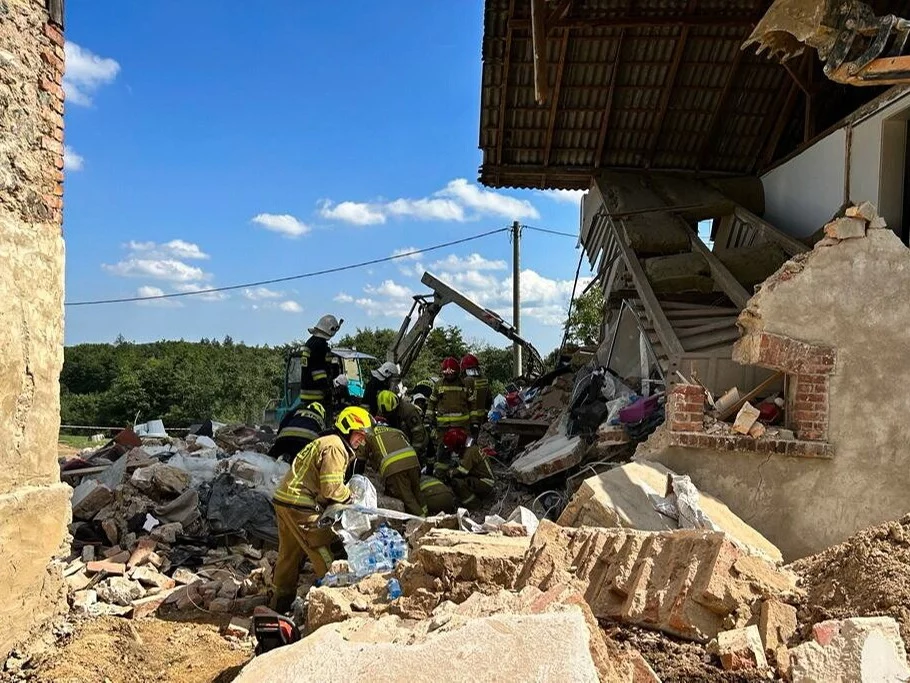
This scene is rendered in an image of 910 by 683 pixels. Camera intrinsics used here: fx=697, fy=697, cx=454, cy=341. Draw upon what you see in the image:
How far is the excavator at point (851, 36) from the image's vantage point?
5309 millimetres

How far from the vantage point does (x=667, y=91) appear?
11.2 metres

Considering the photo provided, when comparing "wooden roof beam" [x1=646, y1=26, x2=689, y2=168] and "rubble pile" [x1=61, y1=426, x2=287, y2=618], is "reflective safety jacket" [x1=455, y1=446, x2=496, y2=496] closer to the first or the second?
"rubble pile" [x1=61, y1=426, x2=287, y2=618]

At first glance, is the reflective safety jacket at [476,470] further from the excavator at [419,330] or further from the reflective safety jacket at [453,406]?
the excavator at [419,330]

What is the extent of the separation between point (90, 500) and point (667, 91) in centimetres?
1005

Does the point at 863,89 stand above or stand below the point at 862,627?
above

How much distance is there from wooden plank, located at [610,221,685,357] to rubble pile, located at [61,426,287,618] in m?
5.00

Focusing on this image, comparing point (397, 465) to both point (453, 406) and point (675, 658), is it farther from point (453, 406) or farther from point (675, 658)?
point (675, 658)

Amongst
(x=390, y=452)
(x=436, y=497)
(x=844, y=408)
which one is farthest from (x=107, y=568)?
(x=844, y=408)

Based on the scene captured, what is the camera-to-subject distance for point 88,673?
4.55 m

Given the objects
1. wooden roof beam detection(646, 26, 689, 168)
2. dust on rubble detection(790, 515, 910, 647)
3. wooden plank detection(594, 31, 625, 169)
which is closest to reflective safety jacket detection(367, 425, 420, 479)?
dust on rubble detection(790, 515, 910, 647)

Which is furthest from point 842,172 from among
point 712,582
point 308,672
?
point 308,672

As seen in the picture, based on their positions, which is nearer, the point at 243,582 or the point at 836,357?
the point at 836,357

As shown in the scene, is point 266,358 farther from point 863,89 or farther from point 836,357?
point 836,357

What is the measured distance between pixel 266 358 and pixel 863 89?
135ft
